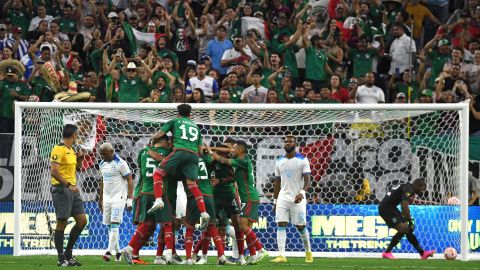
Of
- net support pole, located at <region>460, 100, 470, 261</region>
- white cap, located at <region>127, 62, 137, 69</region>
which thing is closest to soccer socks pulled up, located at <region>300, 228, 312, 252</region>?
net support pole, located at <region>460, 100, 470, 261</region>

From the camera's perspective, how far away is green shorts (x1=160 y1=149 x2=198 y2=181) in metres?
16.9

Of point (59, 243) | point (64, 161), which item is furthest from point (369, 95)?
point (59, 243)

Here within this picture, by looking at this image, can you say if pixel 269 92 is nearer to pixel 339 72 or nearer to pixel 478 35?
pixel 339 72

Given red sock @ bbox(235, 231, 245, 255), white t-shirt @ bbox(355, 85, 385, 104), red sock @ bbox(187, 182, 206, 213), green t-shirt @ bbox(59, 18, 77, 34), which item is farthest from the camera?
green t-shirt @ bbox(59, 18, 77, 34)

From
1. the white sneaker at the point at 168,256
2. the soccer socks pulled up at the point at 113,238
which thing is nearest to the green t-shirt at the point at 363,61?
the soccer socks pulled up at the point at 113,238

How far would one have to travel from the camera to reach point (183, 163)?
17.0 meters

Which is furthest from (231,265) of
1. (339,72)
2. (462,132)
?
(339,72)

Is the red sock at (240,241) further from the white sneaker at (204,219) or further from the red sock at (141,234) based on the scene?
the red sock at (141,234)

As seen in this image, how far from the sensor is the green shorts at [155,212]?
17344mm

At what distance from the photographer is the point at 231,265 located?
17.3m

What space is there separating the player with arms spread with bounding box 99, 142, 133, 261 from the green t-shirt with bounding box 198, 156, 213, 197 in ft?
6.35

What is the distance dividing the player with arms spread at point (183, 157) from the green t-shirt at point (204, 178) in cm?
43

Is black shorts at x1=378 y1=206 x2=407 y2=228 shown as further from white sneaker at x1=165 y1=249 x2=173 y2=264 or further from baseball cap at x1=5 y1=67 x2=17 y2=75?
baseball cap at x1=5 y1=67 x2=17 y2=75

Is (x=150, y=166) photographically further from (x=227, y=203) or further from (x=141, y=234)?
(x=227, y=203)
